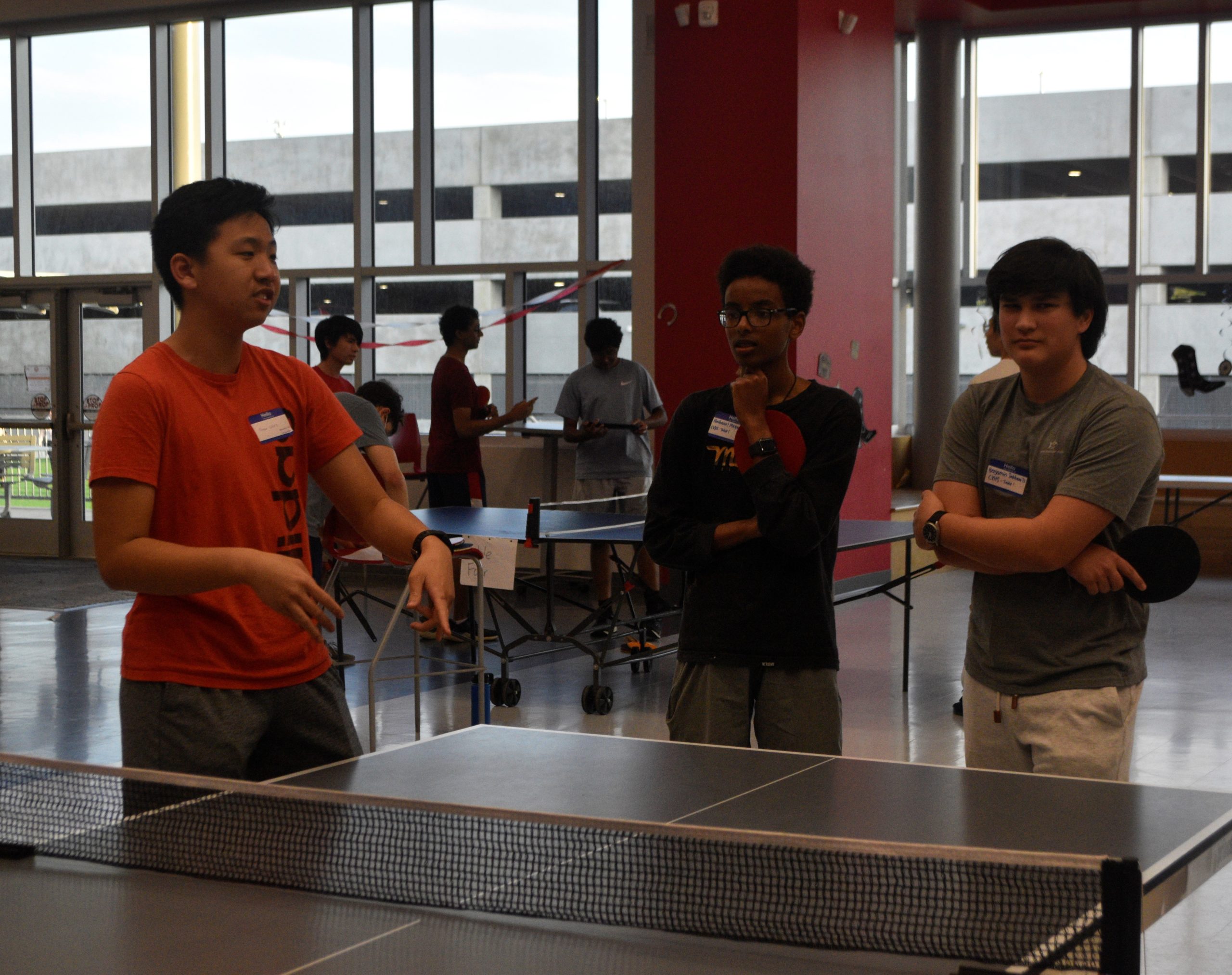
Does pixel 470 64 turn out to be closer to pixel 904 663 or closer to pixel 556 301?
pixel 556 301

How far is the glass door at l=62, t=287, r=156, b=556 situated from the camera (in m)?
11.2

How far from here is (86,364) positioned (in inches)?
444

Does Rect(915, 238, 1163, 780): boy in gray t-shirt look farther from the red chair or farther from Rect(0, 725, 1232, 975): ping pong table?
the red chair

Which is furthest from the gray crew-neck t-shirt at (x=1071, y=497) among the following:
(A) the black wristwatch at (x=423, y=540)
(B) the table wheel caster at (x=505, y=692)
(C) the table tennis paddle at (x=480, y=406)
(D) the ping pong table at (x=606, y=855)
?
(C) the table tennis paddle at (x=480, y=406)

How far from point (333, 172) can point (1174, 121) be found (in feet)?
22.3

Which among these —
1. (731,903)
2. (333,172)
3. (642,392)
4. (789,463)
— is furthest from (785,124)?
(731,903)

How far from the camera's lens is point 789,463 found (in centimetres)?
249

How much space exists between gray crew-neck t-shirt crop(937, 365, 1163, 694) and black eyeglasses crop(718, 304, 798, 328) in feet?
1.39

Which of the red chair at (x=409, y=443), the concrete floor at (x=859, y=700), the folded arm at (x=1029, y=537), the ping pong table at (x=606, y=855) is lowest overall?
the concrete floor at (x=859, y=700)

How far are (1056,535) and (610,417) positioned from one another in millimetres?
5899

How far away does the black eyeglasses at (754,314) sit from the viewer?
2.47 m

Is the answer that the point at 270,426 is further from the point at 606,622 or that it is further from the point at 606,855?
the point at 606,622

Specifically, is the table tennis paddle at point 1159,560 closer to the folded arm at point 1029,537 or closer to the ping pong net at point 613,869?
the folded arm at point 1029,537

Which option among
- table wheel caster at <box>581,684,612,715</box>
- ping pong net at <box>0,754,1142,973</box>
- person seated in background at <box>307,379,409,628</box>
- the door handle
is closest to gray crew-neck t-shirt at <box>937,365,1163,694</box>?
ping pong net at <box>0,754,1142,973</box>
